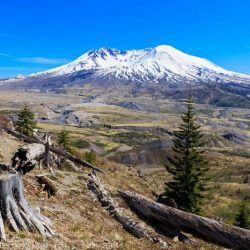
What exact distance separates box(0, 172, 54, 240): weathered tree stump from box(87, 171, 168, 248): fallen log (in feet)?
17.0

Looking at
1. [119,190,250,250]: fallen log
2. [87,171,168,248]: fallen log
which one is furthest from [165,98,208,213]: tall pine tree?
[119,190,250,250]: fallen log

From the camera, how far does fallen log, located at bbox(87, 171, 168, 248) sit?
1984cm

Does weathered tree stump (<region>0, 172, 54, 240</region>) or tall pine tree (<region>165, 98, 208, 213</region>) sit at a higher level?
weathered tree stump (<region>0, 172, 54, 240</region>)

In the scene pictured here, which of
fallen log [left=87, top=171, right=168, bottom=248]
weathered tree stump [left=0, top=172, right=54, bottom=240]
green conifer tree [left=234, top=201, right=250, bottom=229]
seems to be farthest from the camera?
green conifer tree [left=234, top=201, right=250, bottom=229]

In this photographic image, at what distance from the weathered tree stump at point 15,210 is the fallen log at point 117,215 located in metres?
5.17

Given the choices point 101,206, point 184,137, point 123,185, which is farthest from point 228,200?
point 101,206

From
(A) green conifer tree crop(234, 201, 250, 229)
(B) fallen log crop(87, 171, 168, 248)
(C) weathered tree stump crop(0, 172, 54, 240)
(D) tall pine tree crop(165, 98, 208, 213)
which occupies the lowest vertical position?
(A) green conifer tree crop(234, 201, 250, 229)

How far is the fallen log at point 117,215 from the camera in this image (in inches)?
781

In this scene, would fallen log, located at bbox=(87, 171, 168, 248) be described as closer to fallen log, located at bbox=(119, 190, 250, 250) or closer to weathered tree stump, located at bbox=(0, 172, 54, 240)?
fallen log, located at bbox=(119, 190, 250, 250)

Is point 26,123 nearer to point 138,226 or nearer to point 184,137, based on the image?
point 184,137

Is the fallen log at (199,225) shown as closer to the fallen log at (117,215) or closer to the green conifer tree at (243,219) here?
the fallen log at (117,215)

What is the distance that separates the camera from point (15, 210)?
15180 mm

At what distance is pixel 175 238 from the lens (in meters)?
20.5

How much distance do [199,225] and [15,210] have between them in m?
9.12
